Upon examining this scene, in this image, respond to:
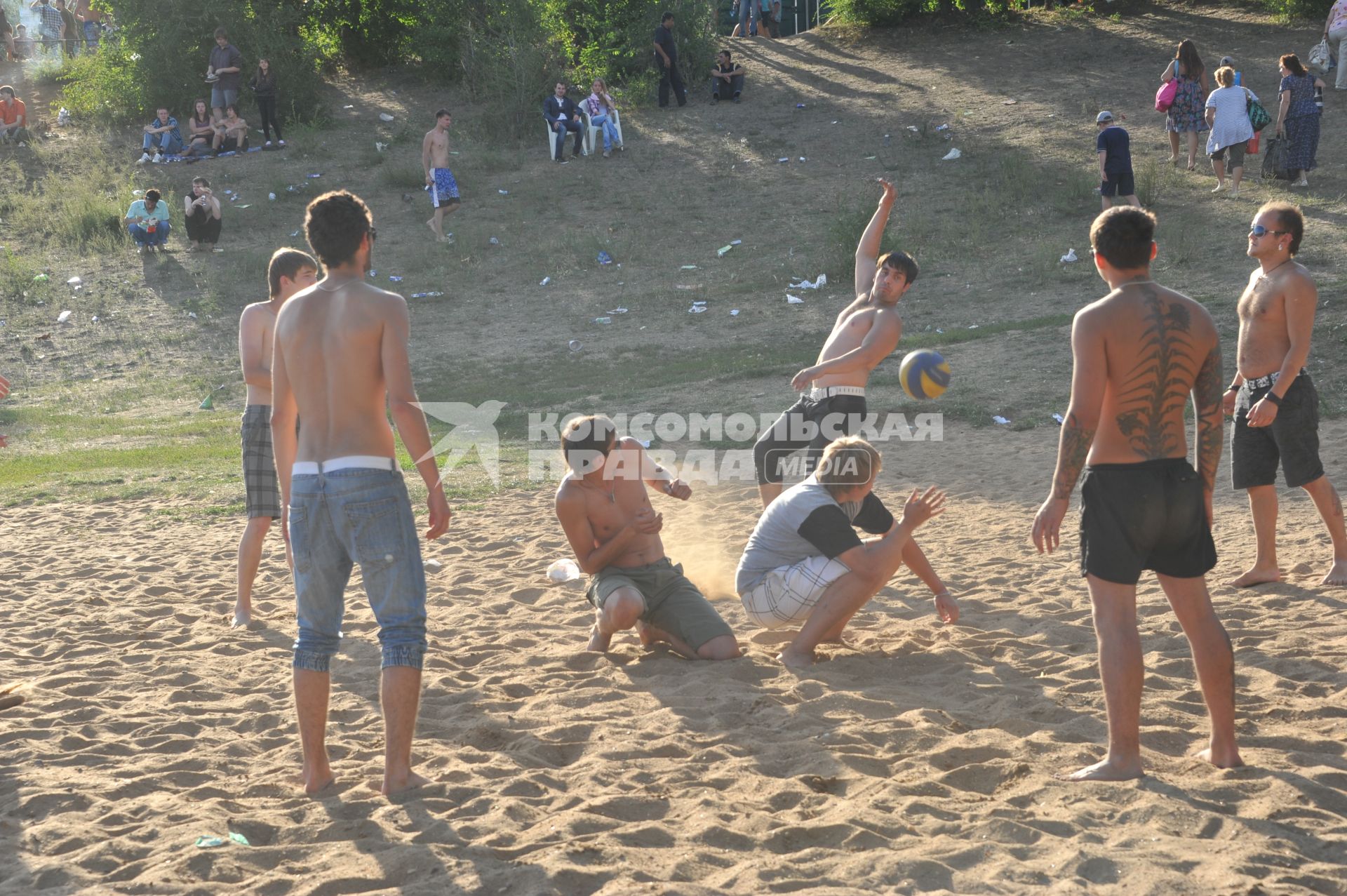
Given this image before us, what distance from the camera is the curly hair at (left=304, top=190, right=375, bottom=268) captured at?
383 centimetres

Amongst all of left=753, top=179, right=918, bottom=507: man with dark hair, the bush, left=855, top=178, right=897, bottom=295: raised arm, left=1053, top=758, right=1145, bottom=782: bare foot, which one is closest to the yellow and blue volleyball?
left=855, top=178, right=897, bottom=295: raised arm

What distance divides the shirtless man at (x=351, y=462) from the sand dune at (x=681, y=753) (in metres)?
0.57

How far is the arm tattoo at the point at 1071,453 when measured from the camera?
12.3ft

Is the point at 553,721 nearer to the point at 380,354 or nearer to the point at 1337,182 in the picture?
the point at 380,354

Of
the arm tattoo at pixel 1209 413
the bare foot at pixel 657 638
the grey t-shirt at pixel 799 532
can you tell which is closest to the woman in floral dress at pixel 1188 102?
the grey t-shirt at pixel 799 532

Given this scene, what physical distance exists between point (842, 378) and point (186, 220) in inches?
605

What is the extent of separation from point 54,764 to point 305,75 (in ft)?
71.5

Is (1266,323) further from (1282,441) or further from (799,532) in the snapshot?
(799,532)

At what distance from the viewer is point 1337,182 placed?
1591 cm

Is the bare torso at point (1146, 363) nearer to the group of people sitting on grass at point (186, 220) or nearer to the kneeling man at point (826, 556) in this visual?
the kneeling man at point (826, 556)

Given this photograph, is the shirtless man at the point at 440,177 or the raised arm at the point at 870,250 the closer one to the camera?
the raised arm at the point at 870,250

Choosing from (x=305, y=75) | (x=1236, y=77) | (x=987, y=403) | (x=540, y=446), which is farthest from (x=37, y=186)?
(x=1236, y=77)

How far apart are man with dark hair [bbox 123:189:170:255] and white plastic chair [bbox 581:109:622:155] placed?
23.1 ft

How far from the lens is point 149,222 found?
732 inches
